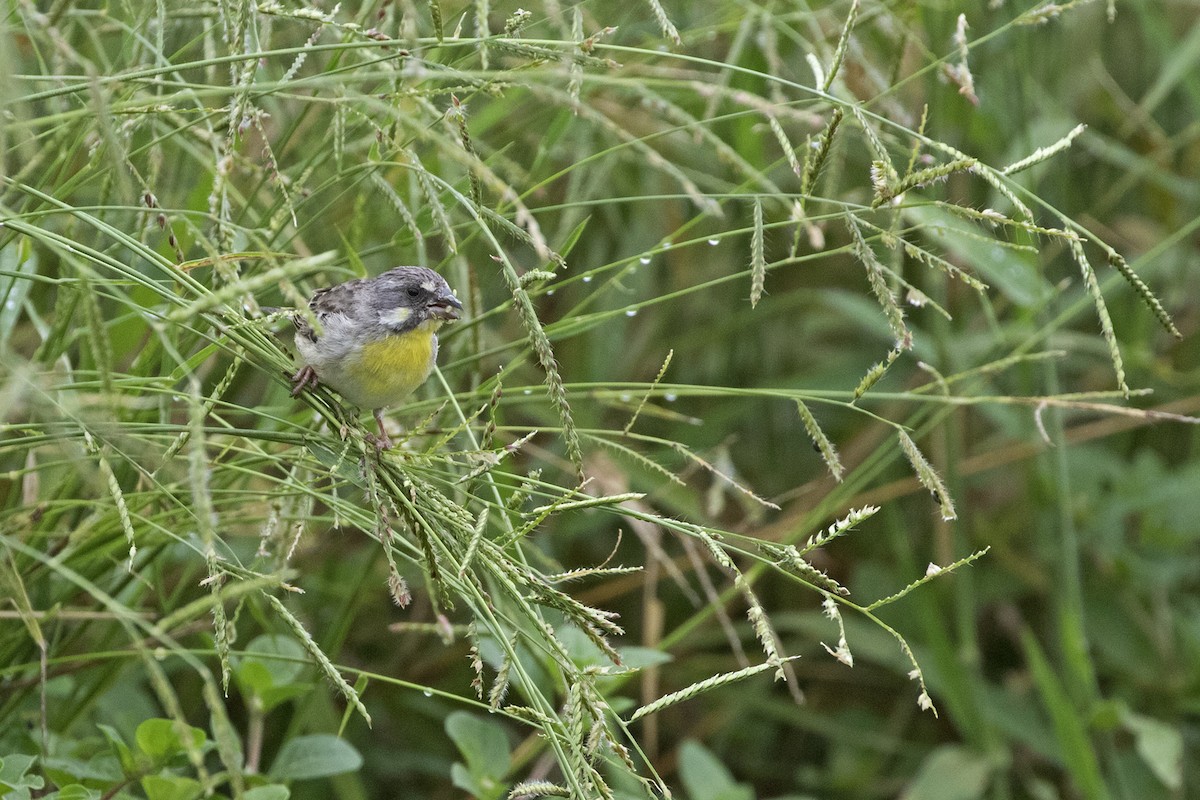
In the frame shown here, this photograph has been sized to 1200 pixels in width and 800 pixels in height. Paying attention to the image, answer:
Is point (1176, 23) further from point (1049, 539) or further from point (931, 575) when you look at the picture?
point (931, 575)

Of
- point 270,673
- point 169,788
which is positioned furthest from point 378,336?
point 169,788

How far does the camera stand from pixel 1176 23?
16.8 ft

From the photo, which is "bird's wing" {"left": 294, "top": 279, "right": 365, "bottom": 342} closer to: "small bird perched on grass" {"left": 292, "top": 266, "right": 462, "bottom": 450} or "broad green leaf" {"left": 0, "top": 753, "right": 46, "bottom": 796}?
"small bird perched on grass" {"left": 292, "top": 266, "right": 462, "bottom": 450}

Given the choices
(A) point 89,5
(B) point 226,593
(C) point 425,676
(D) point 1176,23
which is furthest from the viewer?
(D) point 1176,23

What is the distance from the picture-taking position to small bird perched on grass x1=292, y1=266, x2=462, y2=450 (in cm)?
→ 230

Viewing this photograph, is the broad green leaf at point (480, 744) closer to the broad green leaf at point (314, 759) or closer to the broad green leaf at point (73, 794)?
the broad green leaf at point (314, 759)

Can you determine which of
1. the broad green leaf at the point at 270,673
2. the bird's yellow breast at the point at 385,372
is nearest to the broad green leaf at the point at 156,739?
the broad green leaf at the point at 270,673

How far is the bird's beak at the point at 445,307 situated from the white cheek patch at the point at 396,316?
5 centimetres

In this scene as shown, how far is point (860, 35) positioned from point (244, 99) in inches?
105

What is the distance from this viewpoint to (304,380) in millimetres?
2104

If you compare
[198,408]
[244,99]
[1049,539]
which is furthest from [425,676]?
[198,408]

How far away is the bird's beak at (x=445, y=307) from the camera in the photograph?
2420 millimetres

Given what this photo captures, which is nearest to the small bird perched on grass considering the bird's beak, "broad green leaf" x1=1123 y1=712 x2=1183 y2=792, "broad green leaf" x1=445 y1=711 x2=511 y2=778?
the bird's beak

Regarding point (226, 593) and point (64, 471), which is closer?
point (226, 593)
